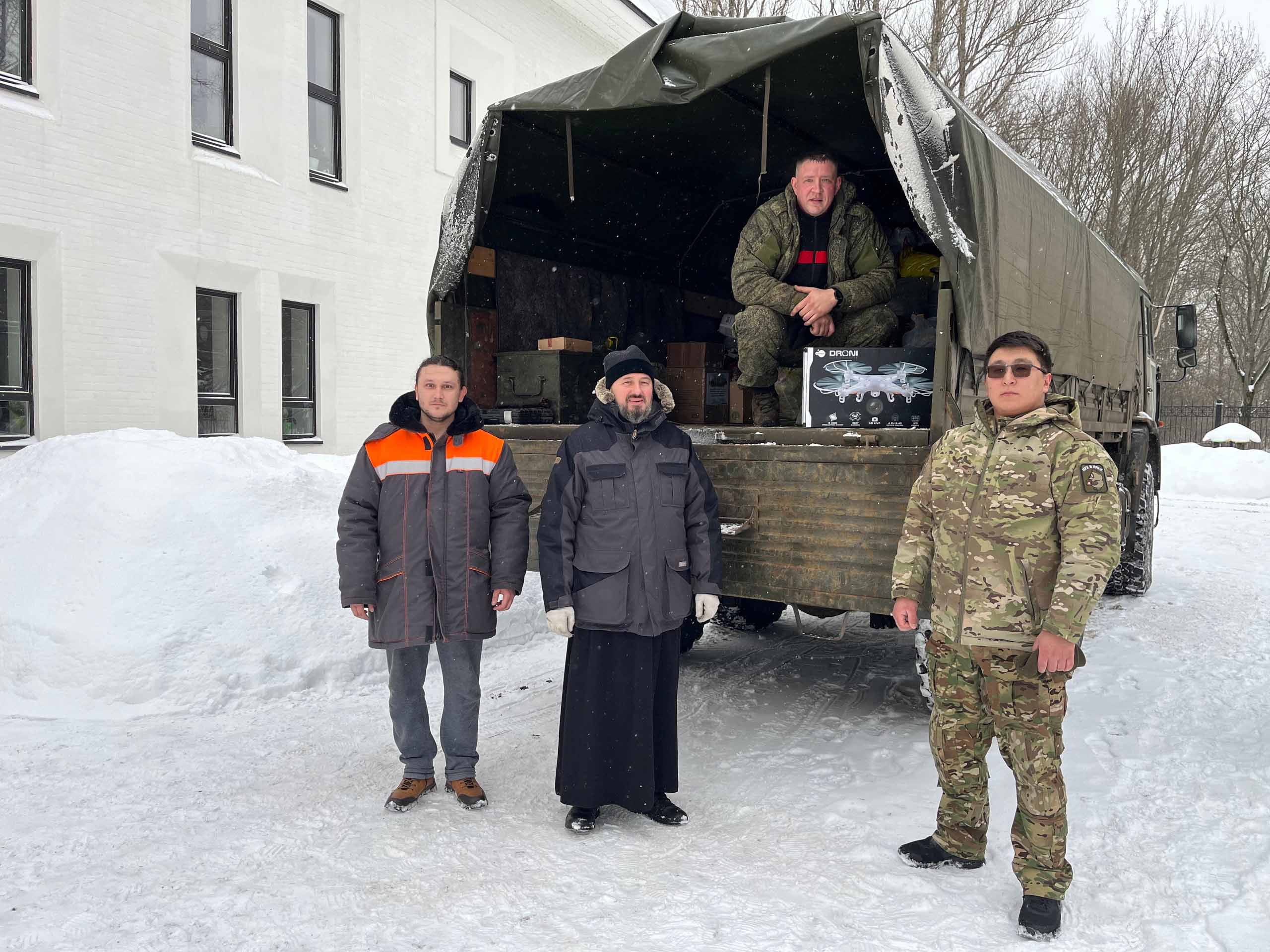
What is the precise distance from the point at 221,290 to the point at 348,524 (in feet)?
25.2

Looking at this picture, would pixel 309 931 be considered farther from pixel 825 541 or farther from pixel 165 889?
pixel 825 541

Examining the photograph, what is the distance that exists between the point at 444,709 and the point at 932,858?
1823mm

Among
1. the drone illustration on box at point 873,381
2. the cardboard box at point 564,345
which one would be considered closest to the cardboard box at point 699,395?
the cardboard box at point 564,345

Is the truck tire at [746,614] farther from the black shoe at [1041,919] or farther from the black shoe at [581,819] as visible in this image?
the black shoe at [1041,919]

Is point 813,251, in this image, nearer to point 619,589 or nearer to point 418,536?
point 619,589

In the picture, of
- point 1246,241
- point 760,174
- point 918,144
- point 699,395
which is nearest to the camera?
point 918,144

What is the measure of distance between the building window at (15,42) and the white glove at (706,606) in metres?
8.04

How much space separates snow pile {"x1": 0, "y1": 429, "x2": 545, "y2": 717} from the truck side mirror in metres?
6.86

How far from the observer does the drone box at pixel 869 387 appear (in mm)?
4039

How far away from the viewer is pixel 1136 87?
20.2 m

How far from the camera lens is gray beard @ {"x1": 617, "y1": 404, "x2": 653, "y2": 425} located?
11.7ft

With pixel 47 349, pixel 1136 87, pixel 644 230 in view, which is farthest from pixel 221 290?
pixel 1136 87

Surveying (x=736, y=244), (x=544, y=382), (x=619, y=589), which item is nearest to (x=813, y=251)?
(x=544, y=382)

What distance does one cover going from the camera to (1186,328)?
30.7 ft
